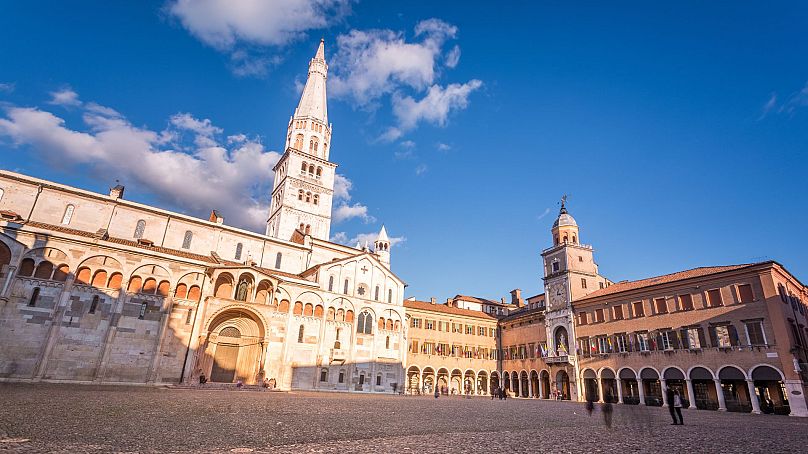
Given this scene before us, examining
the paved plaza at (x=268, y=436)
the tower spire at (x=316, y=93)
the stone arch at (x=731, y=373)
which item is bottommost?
the paved plaza at (x=268, y=436)

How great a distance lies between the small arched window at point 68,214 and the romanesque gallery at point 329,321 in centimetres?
14

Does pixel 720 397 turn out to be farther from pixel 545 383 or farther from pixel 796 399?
pixel 545 383

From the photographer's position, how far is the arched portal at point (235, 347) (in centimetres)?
2850

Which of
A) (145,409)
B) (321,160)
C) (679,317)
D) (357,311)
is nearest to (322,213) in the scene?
(321,160)

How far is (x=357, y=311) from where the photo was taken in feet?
125

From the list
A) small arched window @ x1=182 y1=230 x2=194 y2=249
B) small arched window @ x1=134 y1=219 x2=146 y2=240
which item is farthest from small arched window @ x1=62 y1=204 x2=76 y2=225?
small arched window @ x1=182 y1=230 x2=194 y2=249

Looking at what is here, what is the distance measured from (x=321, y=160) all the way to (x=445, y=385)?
34138 millimetres

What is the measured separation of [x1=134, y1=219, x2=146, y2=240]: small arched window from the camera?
3356cm

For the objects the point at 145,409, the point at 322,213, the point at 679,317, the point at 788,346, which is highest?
the point at 322,213

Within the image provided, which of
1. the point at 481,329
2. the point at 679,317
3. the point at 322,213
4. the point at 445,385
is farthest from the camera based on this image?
the point at 322,213

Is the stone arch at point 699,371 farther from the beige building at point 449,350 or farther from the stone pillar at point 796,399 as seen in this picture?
the beige building at point 449,350

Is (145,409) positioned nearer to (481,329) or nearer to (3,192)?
(3,192)

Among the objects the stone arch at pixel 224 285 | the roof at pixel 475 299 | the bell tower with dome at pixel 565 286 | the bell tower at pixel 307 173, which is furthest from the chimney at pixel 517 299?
the stone arch at pixel 224 285

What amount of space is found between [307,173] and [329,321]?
86.0 feet
